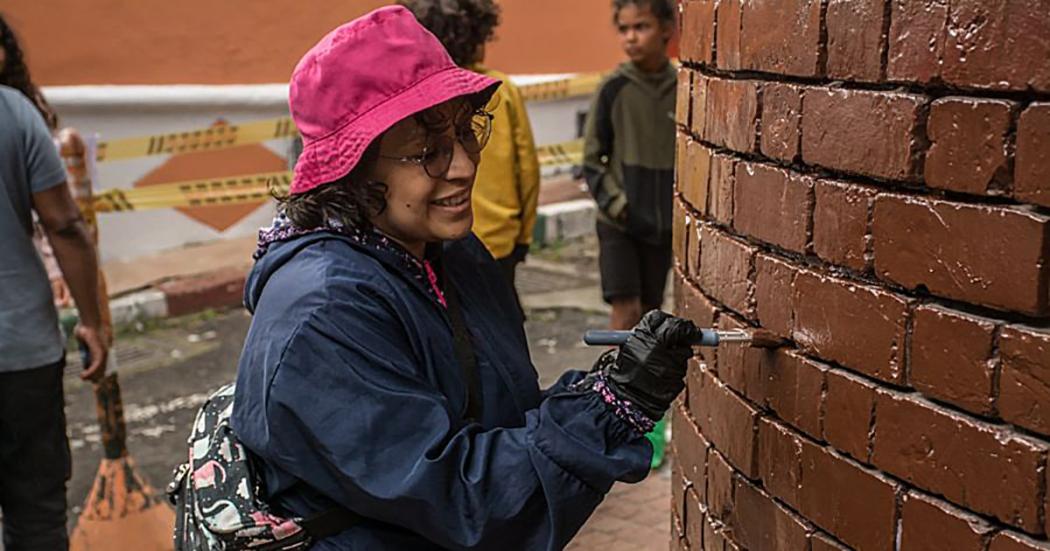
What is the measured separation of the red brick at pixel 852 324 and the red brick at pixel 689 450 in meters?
0.45

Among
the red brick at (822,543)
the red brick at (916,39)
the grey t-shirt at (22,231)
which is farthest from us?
the grey t-shirt at (22,231)

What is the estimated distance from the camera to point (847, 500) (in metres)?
1.57

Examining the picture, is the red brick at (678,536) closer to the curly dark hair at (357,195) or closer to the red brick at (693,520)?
the red brick at (693,520)

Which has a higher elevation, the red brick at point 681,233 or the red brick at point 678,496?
the red brick at point 681,233

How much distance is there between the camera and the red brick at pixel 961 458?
1.31m

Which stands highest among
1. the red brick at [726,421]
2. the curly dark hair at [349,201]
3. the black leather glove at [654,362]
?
the curly dark hair at [349,201]

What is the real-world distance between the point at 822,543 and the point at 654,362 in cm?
34

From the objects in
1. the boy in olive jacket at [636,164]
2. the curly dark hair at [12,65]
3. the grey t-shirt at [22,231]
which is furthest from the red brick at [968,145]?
the boy in olive jacket at [636,164]

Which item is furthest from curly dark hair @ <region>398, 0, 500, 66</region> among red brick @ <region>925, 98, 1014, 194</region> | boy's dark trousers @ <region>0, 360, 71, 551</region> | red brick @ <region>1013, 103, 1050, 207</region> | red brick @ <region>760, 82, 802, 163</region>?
red brick @ <region>1013, 103, 1050, 207</region>

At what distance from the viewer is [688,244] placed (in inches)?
83.4

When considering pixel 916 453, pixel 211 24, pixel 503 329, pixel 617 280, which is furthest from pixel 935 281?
pixel 211 24

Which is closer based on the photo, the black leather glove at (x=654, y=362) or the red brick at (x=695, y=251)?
the black leather glove at (x=654, y=362)

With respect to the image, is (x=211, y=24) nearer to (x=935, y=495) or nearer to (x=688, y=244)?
(x=688, y=244)

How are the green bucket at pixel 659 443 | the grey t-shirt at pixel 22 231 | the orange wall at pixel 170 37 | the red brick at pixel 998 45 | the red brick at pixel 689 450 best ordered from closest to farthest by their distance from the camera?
the red brick at pixel 998 45 → the red brick at pixel 689 450 → the grey t-shirt at pixel 22 231 → the green bucket at pixel 659 443 → the orange wall at pixel 170 37
